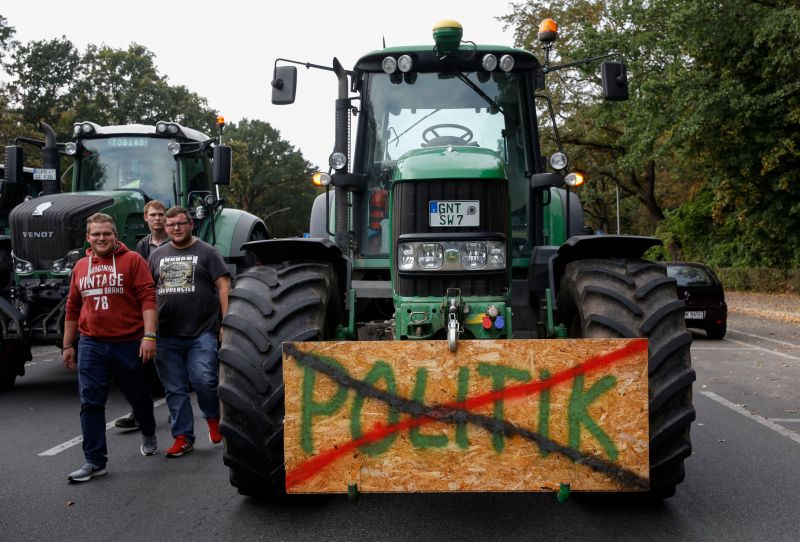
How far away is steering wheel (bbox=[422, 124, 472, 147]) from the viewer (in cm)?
616

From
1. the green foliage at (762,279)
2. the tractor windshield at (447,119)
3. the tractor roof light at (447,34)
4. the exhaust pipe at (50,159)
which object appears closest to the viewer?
the tractor roof light at (447,34)

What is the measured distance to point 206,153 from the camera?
1184 cm

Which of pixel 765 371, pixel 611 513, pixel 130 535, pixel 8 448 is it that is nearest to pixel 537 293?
pixel 611 513

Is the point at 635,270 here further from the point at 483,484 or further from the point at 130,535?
the point at 130,535

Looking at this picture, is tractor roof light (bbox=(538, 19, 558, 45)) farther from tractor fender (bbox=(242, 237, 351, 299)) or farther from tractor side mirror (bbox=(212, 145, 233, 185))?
tractor side mirror (bbox=(212, 145, 233, 185))

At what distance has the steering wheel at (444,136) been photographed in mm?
6164

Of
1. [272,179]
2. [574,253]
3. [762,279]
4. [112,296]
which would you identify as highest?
[272,179]

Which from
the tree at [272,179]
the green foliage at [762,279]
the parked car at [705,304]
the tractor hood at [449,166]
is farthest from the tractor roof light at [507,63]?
the tree at [272,179]

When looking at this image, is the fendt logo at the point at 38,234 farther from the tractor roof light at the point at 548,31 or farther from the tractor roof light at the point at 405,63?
the tractor roof light at the point at 548,31

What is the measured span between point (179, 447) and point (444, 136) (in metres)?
3.27

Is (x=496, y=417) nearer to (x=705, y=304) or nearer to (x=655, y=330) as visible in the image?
(x=655, y=330)

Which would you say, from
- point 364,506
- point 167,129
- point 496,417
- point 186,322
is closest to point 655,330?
point 496,417

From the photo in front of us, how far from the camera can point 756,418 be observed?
8.22 metres

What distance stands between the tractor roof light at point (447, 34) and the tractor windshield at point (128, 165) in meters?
6.05
